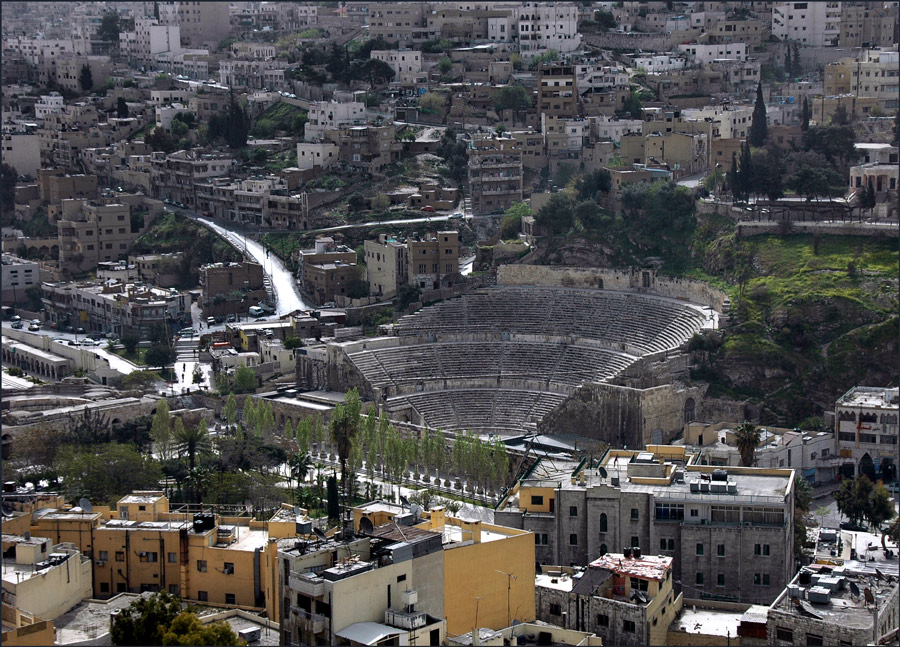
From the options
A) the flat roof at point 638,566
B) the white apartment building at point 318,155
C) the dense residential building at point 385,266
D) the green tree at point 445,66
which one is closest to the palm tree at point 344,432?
the dense residential building at point 385,266

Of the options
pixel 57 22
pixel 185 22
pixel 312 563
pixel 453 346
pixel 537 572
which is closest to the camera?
pixel 312 563

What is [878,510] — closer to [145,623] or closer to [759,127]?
[145,623]

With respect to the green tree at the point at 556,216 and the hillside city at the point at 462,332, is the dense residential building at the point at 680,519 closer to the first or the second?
the hillside city at the point at 462,332

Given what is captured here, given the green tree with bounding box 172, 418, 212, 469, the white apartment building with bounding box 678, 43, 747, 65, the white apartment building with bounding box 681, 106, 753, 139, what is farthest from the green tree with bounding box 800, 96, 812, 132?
the green tree with bounding box 172, 418, 212, 469

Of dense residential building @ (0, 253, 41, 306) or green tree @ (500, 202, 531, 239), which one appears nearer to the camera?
green tree @ (500, 202, 531, 239)

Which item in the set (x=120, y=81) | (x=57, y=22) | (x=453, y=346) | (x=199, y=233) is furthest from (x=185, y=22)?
(x=453, y=346)

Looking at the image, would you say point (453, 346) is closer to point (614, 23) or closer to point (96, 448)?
point (96, 448)

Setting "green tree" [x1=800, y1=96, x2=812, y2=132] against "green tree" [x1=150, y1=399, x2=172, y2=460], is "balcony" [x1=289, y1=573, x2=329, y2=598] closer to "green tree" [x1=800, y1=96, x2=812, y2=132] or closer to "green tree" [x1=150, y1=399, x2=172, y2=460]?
"green tree" [x1=150, y1=399, x2=172, y2=460]

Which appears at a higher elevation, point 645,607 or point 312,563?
point 312,563
